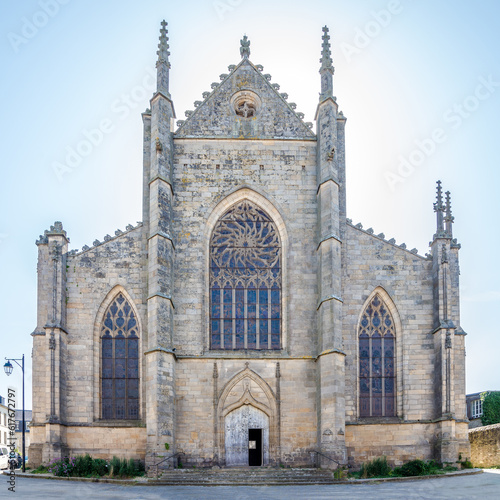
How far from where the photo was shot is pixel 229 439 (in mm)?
22297

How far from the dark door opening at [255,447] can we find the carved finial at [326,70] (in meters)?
12.5

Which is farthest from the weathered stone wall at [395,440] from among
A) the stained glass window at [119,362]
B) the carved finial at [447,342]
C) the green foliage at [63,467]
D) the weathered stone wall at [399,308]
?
the green foliage at [63,467]

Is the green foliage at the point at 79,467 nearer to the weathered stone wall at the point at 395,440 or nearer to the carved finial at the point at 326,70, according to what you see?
the weathered stone wall at the point at 395,440

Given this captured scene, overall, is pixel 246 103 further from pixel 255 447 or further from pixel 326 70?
pixel 255 447

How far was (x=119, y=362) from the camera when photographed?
75.8 feet

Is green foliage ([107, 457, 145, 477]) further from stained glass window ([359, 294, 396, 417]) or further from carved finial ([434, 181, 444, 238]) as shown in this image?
carved finial ([434, 181, 444, 238])

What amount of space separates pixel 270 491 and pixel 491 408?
19561 millimetres

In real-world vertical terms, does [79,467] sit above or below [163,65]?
below

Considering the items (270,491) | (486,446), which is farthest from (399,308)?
(270,491)

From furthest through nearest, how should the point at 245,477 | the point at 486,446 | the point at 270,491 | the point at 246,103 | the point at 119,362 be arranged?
the point at 486,446 → the point at 246,103 → the point at 119,362 → the point at 245,477 → the point at 270,491

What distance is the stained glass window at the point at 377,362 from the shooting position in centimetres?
2308

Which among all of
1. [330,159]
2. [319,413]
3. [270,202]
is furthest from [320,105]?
[319,413]

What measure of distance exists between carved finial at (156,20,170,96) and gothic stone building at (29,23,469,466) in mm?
58

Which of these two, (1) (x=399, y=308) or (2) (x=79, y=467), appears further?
(1) (x=399, y=308)
